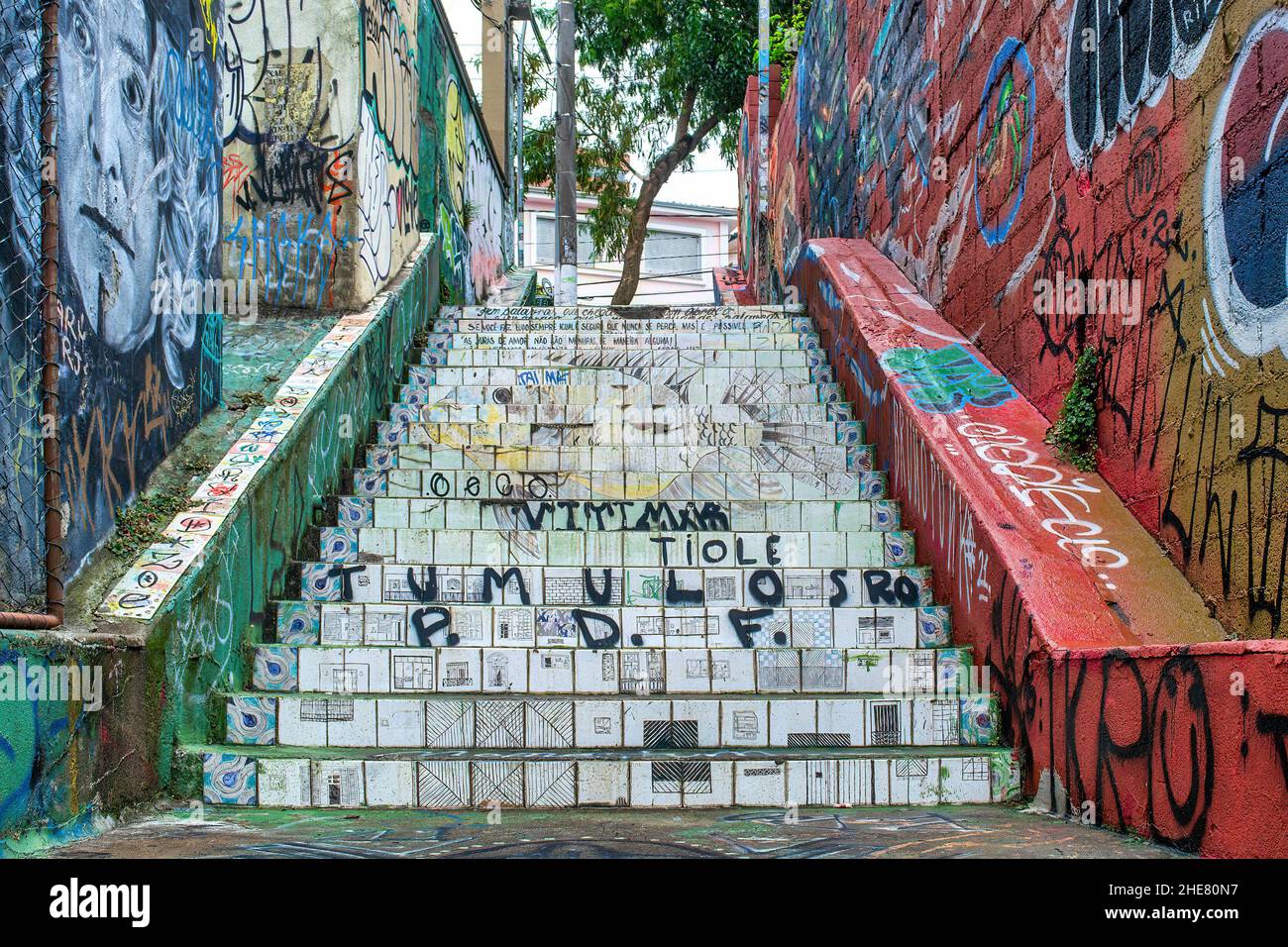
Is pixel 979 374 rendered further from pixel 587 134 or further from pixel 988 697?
pixel 587 134

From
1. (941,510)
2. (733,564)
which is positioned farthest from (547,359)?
(941,510)

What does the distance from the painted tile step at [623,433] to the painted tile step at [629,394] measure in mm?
330

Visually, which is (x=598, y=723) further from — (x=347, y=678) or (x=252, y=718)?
(x=252, y=718)

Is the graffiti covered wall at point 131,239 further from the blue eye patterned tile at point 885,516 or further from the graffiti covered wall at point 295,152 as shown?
the blue eye patterned tile at point 885,516

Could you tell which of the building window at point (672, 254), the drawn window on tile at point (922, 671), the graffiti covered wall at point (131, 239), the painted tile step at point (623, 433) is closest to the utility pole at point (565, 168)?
the painted tile step at point (623, 433)

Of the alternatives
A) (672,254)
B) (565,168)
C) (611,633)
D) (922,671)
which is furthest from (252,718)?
(672,254)

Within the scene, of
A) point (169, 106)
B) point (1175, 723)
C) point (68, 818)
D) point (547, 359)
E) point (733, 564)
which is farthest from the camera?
point (547, 359)

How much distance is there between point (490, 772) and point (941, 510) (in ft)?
7.89

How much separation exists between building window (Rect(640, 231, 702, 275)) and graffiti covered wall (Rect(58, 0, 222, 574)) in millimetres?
27367

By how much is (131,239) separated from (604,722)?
2682 mm

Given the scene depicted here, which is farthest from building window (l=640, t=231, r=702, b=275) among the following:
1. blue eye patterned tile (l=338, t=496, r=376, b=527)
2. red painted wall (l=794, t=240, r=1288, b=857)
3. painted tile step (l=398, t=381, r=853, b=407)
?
blue eye patterned tile (l=338, t=496, r=376, b=527)

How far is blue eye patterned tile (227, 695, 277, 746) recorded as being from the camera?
4480 millimetres

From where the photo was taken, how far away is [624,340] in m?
8.55

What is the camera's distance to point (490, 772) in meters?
4.06
